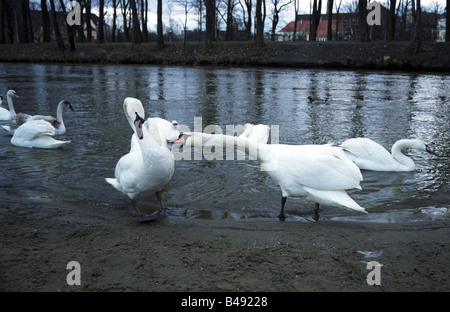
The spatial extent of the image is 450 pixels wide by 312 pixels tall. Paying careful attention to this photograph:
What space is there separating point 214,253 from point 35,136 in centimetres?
545

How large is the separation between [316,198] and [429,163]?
3.40 meters

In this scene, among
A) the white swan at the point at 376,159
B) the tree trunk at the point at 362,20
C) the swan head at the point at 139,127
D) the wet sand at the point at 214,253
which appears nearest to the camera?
the wet sand at the point at 214,253

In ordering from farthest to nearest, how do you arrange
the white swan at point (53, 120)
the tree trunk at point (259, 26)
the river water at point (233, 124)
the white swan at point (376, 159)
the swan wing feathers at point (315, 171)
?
the tree trunk at point (259, 26)
the white swan at point (53, 120)
the white swan at point (376, 159)
the river water at point (233, 124)
the swan wing feathers at point (315, 171)

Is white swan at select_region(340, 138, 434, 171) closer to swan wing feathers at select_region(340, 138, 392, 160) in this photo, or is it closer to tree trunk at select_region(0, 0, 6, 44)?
swan wing feathers at select_region(340, 138, 392, 160)

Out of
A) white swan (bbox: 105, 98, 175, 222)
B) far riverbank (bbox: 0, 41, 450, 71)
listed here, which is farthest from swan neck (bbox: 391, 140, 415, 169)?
far riverbank (bbox: 0, 41, 450, 71)

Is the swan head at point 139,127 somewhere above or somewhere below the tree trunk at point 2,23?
below

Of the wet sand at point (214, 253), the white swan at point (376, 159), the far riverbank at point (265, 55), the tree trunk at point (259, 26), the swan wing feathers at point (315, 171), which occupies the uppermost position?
the tree trunk at point (259, 26)

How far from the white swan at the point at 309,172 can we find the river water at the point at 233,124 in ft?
1.33

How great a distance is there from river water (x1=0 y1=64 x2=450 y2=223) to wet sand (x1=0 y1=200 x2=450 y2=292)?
1.43 feet

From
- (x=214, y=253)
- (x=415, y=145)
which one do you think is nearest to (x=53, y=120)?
(x=214, y=253)

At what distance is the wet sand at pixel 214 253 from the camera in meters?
3.04

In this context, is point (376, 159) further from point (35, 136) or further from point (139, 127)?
point (35, 136)

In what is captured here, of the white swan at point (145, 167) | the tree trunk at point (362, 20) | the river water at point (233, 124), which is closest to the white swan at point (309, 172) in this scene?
the river water at point (233, 124)

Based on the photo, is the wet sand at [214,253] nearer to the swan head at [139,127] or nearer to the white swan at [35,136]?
the swan head at [139,127]
